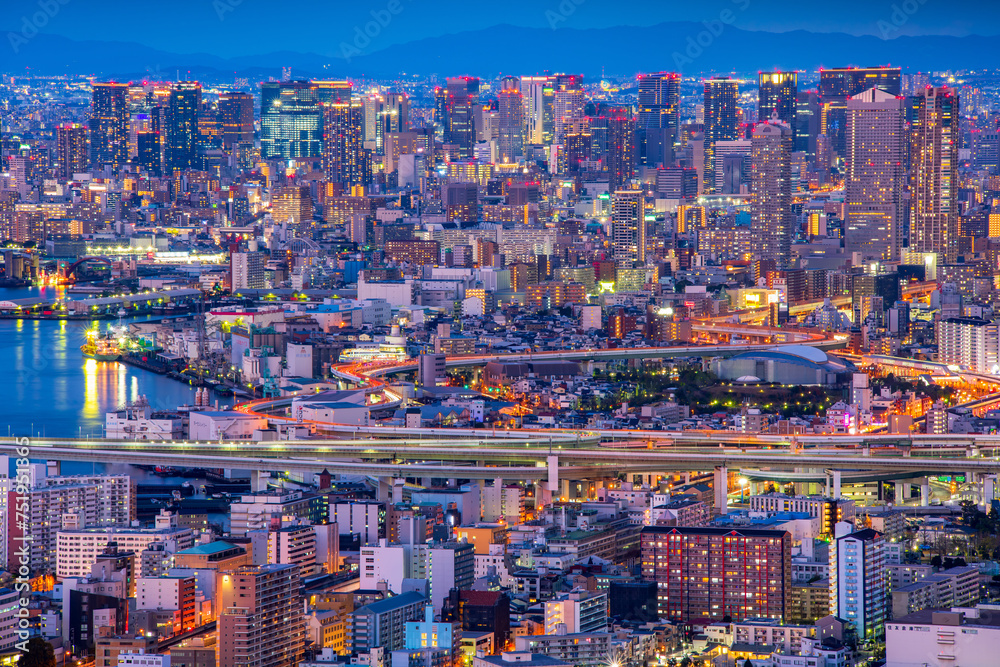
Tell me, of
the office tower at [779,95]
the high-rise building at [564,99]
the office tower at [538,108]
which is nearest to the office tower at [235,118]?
the office tower at [538,108]

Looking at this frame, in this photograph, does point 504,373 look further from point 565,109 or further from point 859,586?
point 565,109

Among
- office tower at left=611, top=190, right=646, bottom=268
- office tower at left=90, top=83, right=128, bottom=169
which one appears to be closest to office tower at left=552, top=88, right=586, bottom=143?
office tower at left=90, top=83, right=128, bottom=169

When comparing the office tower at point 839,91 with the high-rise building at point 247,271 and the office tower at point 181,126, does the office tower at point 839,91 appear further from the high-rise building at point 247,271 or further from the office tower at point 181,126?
the high-rise building at point 247,271

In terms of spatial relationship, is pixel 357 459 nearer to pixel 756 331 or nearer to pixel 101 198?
pixel 756 331

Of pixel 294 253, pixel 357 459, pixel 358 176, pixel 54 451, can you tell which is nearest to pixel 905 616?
pixel 357 459

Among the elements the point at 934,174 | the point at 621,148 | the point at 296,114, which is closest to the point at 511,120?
the point at 621,148

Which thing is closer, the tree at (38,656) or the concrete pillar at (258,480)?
the tree at (38,656)

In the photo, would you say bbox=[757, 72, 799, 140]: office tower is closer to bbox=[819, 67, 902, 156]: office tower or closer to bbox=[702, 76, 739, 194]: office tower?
bbox=[819, 67, 902, 156]: office tower
